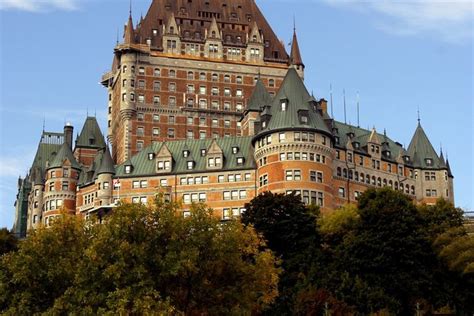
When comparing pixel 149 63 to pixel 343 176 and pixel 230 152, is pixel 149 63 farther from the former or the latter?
pixel 343 176

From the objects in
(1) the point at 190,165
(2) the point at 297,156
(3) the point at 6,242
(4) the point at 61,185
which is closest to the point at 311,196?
(2) the point at 297,156

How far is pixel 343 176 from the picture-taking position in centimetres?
14538

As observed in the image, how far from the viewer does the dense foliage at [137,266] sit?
72500 mm

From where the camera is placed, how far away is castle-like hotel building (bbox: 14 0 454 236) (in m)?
138

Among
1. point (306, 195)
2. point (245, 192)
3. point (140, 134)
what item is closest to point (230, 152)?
point (245, 192)

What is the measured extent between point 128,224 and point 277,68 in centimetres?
10930

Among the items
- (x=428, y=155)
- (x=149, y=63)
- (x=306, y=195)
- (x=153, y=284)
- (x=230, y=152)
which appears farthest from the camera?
(x=149, y=63)

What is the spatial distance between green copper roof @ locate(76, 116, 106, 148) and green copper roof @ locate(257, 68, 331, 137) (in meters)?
46.8

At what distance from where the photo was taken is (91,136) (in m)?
178

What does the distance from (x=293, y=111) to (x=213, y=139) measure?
1574cm

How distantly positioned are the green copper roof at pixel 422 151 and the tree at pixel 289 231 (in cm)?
4858

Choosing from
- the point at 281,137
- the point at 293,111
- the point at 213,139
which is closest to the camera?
the point at 281,137

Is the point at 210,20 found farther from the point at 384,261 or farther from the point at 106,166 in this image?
the point at 384,261

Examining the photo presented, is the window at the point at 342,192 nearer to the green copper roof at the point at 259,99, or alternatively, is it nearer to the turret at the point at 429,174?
the turret at the point at 429,174
